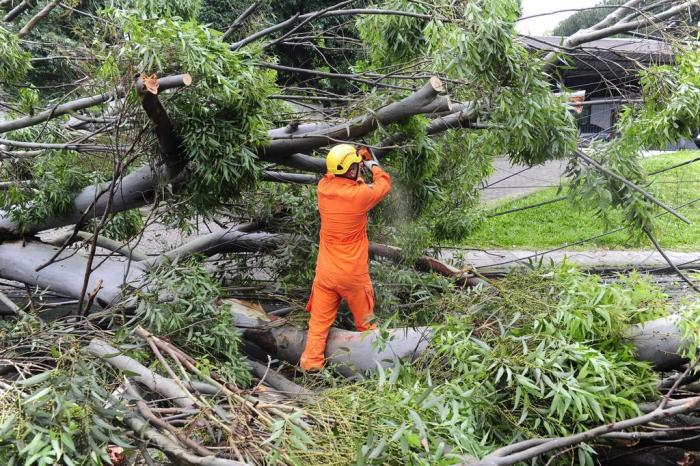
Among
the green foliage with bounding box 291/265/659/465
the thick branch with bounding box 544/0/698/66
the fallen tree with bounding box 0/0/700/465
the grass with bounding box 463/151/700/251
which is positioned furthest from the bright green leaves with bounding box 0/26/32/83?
the grass with bounding box 463/151/700/251

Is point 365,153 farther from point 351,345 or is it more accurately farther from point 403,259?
point 351,345

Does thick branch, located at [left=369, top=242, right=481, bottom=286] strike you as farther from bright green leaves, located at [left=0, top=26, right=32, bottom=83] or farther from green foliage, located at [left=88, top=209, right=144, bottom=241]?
bright green leaves, located at [left=0, top=26, right=32, bottom=83]

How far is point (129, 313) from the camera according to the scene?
4.62 metres

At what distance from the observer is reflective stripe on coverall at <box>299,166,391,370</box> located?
441cm

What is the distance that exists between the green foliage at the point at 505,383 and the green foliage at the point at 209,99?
1.73 meters

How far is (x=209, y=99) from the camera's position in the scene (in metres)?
4.14

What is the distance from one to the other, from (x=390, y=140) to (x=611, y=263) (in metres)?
5.30

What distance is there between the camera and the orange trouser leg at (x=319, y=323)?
4.43 metres

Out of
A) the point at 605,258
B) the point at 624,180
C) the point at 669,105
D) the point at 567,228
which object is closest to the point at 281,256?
the point at 624,180

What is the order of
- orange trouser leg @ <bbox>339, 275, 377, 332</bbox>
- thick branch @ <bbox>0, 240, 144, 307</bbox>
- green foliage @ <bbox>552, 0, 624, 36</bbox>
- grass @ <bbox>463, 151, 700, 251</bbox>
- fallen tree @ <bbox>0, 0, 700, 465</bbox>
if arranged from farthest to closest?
green foliage @ <bbox>552, 0, 624, 36</bbox>
grass @ <bbox>463, 151, 700, 251</bbox>
thick branch @ <bbox>0, 240, 144, 307</bbox>
orange trouser leg @ <bbox>339, 275, 377, 332</bbox>
fallen tree @ <bbox>0, 0, 700, 465</bbox>

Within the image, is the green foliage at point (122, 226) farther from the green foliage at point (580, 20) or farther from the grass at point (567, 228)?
the green foliage at point (580, 20)

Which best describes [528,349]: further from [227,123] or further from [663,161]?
[663,161]

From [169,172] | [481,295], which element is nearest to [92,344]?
[169,172]

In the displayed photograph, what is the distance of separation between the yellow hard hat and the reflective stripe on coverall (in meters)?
0.10
